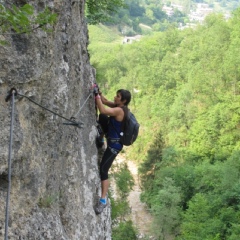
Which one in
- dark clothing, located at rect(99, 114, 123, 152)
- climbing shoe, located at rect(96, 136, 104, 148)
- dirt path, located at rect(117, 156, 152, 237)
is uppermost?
dark clothing, located at rect(99, 114, 123, 152)

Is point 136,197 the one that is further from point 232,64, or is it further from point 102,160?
point 102,160

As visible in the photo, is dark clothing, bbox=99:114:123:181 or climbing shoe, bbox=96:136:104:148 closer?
dark clothing, bbox=99:114:123:181

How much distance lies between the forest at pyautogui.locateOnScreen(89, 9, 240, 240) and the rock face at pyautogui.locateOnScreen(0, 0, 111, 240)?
877 centimetres

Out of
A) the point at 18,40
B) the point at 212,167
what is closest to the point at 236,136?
the point at 212,167

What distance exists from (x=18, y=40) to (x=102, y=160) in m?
3.58

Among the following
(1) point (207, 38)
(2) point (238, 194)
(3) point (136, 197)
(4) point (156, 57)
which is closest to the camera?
(2) point (238, 194)

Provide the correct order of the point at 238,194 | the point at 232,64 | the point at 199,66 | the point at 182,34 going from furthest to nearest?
the point at 182,34, the point at 199,66, the point at 232,64, the point at 238,194

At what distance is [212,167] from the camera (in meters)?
35.6

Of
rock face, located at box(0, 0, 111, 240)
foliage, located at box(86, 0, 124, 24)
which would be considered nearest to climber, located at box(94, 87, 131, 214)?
rock face, located at box(0, 0, 111, 240)

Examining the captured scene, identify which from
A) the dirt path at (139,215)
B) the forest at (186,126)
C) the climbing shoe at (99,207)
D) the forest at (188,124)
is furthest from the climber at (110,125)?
the dirt path at (139,215)

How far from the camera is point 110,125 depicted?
299 inches

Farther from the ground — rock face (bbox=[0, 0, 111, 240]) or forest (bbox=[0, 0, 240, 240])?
rock face (bbox=[0, 0, 111, 240])

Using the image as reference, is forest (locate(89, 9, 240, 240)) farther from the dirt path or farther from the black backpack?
the black backpack

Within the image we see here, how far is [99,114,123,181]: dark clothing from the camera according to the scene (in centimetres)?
752
